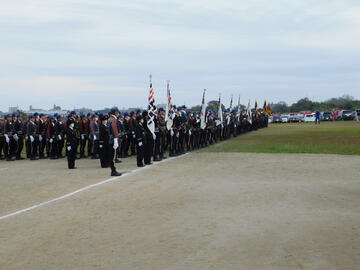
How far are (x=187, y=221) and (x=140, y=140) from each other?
9959mm

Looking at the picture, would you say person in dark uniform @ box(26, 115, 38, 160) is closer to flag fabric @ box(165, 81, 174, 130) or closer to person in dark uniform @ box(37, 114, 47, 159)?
person in dark uniform @ box(37, 114, 47, 159)

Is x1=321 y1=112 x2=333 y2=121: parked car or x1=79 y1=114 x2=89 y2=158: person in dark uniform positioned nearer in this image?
x1=79 y1=114 x2=89 y2=158: person in dark uniform

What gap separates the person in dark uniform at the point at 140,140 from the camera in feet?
61.2

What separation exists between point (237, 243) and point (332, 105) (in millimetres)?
128905

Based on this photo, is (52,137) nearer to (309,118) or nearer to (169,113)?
(169,113)

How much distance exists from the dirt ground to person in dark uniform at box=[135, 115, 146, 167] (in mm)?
2503

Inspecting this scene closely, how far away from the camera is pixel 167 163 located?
64.6 feet

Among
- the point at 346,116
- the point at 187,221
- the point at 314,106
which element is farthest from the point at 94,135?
the point at 314,106

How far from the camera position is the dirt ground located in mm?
6887

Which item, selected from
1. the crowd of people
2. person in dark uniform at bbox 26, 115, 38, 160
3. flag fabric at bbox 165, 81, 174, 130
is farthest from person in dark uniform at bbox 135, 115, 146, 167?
person in dark uniform at bbox 26, 115, 38, 160

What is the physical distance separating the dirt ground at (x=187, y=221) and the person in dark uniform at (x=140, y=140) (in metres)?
2.50

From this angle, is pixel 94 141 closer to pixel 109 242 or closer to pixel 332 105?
pixel 109 242

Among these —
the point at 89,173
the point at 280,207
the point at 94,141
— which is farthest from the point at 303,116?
the point at 280,207

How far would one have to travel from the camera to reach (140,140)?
743 inches
